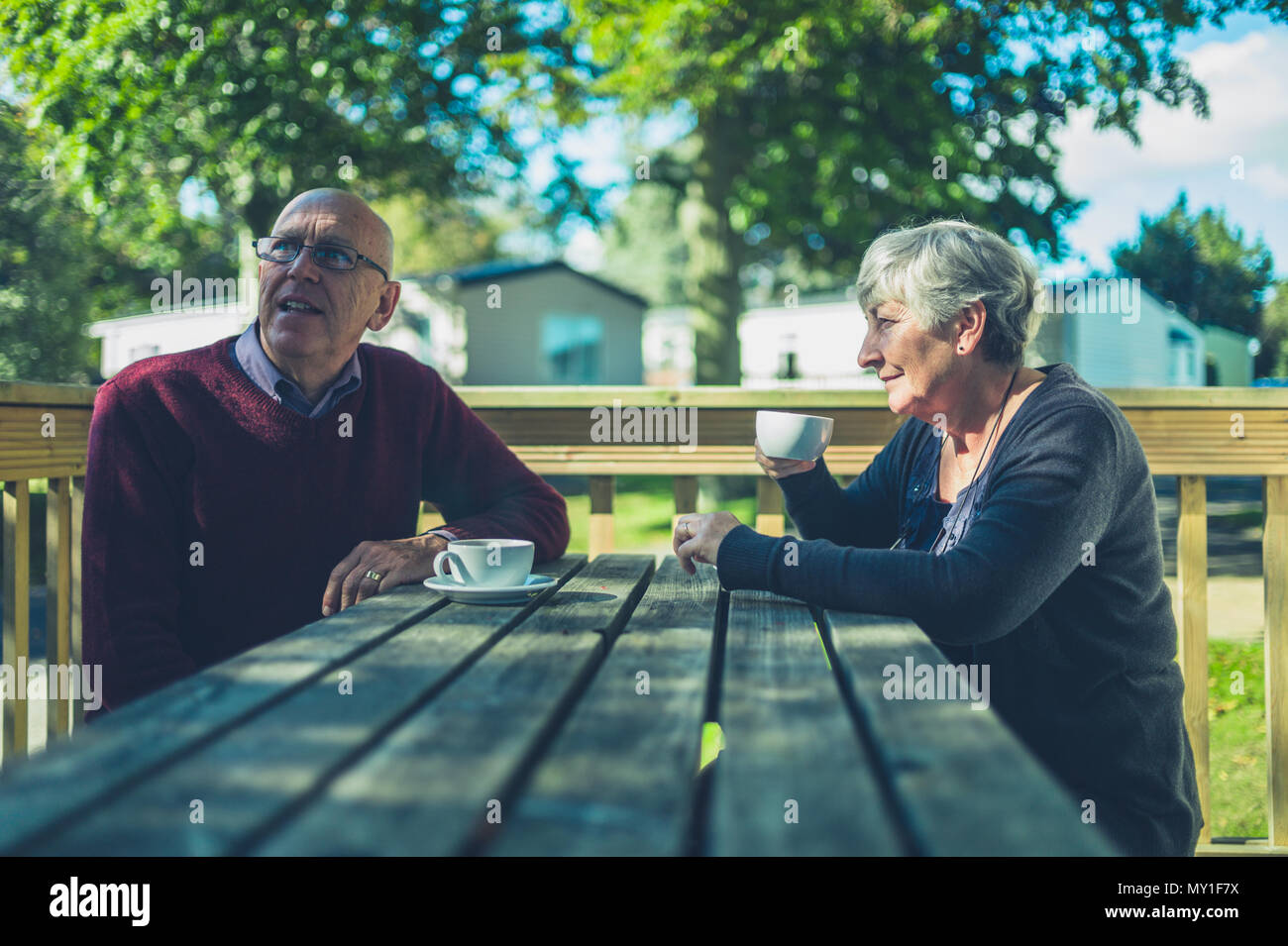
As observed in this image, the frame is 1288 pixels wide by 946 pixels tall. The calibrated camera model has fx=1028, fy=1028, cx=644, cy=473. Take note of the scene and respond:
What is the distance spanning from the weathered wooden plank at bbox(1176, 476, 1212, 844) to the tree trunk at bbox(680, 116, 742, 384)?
9.67m

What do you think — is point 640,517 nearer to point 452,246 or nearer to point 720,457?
point 720,457

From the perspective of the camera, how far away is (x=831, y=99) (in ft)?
34.0

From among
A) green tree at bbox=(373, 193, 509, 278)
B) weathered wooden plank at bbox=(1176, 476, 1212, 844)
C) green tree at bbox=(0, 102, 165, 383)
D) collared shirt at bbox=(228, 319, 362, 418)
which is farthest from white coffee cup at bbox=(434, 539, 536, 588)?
green tree at bbox=(373, 193, 509, 278)

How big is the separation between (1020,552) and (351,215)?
1644mm

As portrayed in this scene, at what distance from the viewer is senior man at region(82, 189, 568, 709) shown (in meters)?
1.95

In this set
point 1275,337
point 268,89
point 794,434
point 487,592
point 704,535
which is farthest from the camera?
point 268,89

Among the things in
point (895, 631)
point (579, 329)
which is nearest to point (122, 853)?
point (895, 631)

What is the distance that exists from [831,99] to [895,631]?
9823 millimetres

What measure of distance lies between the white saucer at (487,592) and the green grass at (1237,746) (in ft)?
7.20

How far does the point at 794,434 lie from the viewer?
213 cm

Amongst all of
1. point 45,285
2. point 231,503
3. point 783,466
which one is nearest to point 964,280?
point 783,466

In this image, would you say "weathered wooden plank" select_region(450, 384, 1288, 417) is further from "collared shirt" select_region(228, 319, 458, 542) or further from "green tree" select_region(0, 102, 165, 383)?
"green tree" select_region(0, 102, 165, 383)

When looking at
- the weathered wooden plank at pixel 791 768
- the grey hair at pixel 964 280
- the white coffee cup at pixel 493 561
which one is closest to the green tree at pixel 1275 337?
the grey hair at pixel 964 280
